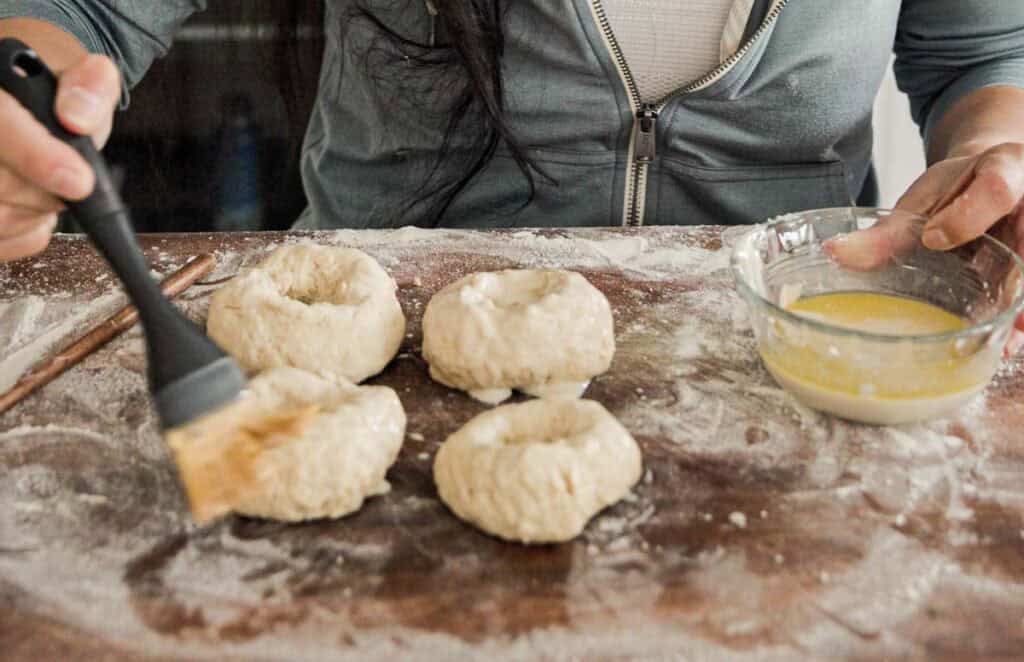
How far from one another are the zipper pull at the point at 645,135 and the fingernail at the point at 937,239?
1.29 feet

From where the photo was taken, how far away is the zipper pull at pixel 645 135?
4.17 ft

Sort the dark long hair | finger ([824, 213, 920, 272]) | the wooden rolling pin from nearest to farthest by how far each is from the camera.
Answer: the wooden rolling pin < finger ([824, 213, 920, 272]) < the dark long hair

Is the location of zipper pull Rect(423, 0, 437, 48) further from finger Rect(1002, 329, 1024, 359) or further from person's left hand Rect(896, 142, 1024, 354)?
finger Rect(1002, 329, 1024, 359)

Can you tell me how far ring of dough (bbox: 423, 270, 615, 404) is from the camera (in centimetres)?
92

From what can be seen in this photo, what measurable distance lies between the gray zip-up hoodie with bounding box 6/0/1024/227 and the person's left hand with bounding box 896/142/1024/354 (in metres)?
0.31

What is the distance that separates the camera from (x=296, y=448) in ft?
2.59

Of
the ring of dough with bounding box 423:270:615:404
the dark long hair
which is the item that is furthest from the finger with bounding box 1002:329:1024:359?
the dark long hair

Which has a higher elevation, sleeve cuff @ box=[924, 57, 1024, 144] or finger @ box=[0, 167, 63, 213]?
finger @ box=[0, 167, 63, 213]

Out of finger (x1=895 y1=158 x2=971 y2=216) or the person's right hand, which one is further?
finger (x1=895 y1=158 x2=971 y2=216)

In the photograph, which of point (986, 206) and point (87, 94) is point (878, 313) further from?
point (87, 94)

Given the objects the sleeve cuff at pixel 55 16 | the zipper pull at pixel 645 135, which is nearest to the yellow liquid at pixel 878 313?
the zipper pull at pixel 645 135

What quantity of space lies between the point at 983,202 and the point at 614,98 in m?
0.47

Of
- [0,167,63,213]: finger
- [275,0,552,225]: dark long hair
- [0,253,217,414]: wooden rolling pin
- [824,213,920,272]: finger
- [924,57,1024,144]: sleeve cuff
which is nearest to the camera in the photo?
[0,167,63,213]: finger

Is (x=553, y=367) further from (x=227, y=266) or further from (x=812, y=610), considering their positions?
(x=227, y=266)
